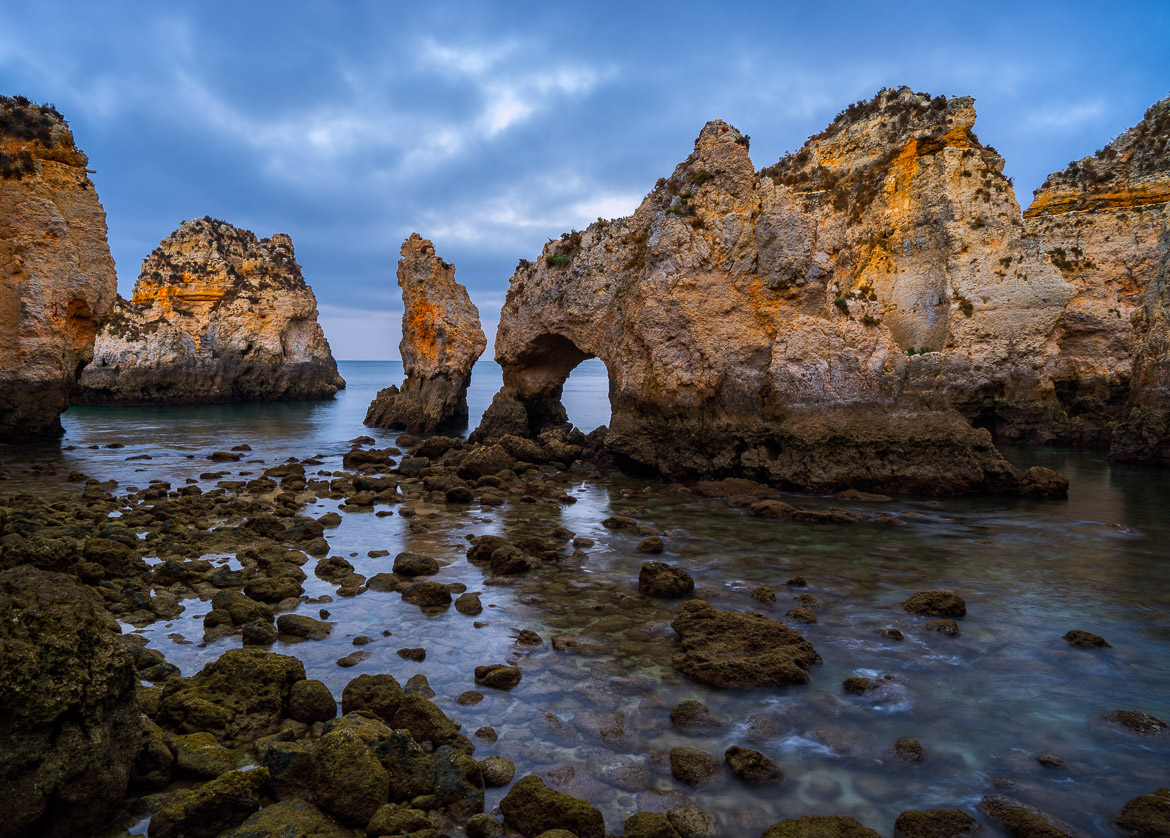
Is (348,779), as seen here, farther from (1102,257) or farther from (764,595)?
(1102,257)

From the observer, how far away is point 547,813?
4418mm

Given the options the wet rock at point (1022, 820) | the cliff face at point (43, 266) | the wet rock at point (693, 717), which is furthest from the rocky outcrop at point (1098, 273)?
the cliff face at point (43, 266)

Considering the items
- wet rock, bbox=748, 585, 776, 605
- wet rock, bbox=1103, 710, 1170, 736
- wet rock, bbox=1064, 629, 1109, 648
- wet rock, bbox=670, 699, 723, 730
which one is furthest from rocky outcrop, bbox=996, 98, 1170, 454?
wet rock, bbox=670, 699, 723, 730

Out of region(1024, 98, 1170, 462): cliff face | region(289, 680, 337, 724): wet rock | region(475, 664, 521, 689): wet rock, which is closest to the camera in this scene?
region(289, 680, 337, 724): wet rock

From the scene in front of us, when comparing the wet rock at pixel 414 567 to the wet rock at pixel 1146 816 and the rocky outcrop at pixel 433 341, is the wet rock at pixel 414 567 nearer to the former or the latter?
the wet rock at pixel 1146 816

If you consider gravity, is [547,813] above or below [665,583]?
below

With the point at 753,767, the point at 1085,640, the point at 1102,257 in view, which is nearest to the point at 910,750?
the point at 753,767

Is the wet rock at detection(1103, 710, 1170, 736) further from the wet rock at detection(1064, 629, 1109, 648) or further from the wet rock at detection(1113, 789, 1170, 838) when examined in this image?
the wet rock at detection(1064, 629, 1109, 648)

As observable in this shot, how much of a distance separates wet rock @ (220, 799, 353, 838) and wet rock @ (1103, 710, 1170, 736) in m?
6.50

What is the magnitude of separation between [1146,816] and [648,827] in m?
3.46

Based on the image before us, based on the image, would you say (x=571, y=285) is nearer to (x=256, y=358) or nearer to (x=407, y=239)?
(x=407, y=239)

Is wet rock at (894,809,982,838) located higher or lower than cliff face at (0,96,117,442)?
lower

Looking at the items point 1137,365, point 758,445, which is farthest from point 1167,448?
point 758,445

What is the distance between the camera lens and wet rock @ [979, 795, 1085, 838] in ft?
14.5
